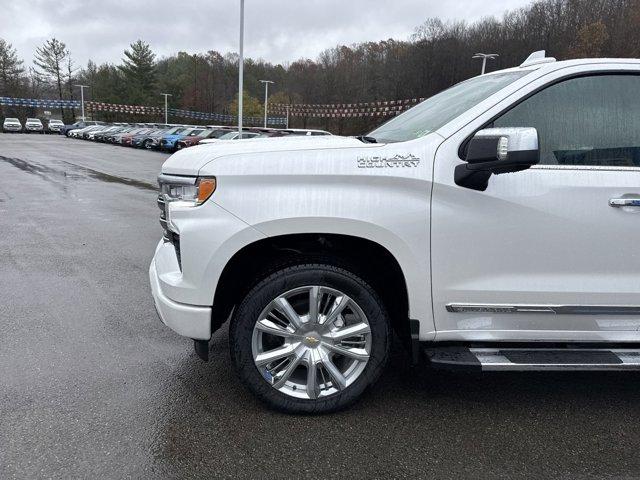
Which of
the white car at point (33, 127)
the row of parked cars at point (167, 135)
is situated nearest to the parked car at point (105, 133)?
the row of parked cars at point (167, 135)

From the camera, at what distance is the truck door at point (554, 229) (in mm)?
2729

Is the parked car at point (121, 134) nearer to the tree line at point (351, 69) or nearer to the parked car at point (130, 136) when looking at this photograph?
the parked car at point (130, 136)

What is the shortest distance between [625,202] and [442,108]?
1.19 metres

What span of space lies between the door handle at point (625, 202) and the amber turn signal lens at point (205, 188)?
211cm

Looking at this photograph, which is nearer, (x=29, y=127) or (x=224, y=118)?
(x=29, y=127)

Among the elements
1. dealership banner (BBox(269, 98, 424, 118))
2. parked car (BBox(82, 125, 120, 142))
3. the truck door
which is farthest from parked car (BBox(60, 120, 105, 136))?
the truck door

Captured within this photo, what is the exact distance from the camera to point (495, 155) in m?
2.54

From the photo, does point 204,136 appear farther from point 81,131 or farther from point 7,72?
point 7,72

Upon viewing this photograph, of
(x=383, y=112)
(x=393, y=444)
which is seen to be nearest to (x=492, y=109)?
(x=393, y=444)

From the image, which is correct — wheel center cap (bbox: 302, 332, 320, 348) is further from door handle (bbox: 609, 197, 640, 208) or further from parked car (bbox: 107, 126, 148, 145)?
parked car (bbox: 107, 126, 148, 145)

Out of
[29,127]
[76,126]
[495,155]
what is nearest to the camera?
[495,155]

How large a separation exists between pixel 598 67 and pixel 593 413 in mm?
2003

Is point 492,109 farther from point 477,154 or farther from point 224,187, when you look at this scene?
point 224,187

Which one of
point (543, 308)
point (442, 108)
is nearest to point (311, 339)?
point (543, 308)
